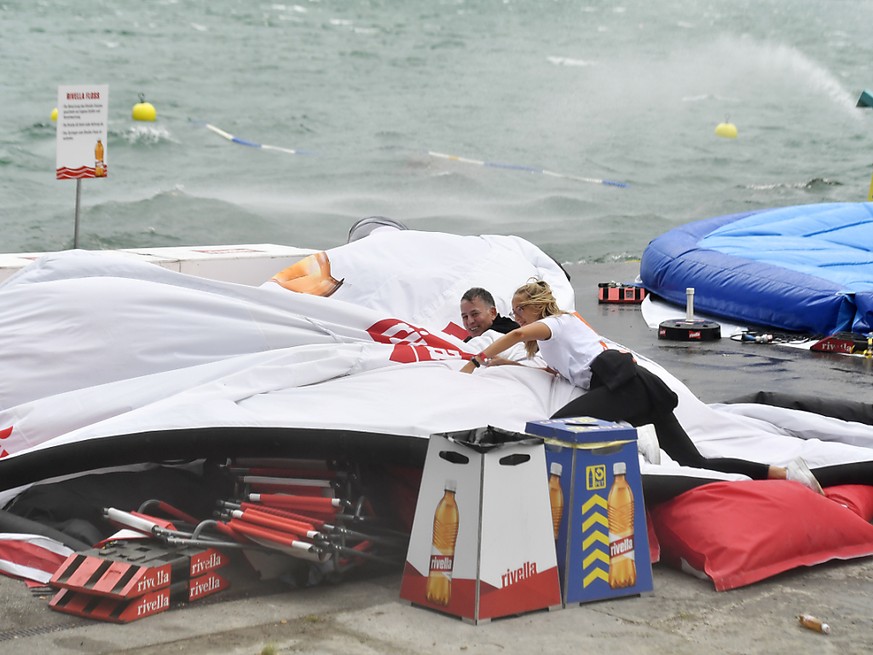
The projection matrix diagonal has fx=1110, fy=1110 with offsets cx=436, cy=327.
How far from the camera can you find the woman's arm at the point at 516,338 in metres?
3.69

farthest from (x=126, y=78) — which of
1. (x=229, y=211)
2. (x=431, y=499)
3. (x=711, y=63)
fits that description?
(x=431, y=499)

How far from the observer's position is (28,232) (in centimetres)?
1912

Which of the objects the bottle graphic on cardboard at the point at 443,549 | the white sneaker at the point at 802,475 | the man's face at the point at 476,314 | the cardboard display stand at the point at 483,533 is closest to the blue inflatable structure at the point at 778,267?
the man's face at the point at 476,314

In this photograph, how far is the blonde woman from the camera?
3512mm

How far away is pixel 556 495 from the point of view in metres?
2.82

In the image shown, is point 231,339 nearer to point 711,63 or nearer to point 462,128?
point 462,128

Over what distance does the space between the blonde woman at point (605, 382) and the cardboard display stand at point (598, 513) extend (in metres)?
0.65

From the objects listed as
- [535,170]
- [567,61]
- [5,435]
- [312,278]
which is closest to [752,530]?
[5,435]

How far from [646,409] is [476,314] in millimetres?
904

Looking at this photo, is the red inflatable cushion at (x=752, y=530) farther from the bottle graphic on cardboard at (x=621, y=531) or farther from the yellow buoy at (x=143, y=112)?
the yellow buoy at (x=143, y=112)

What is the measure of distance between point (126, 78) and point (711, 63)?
1973 centimetres

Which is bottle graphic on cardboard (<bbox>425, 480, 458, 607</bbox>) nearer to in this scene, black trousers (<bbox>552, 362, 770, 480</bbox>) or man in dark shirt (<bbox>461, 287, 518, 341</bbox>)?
black trousers (<bbox>552, 362, 770, 480</bbox>)

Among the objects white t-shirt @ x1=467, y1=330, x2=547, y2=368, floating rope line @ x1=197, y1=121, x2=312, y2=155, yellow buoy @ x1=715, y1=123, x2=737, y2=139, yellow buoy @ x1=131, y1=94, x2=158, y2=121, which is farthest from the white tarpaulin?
yellow buoy @ x1=715, y1=123, x2=737, y2=139

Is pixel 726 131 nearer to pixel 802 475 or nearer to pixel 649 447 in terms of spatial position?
pixel 802 475
